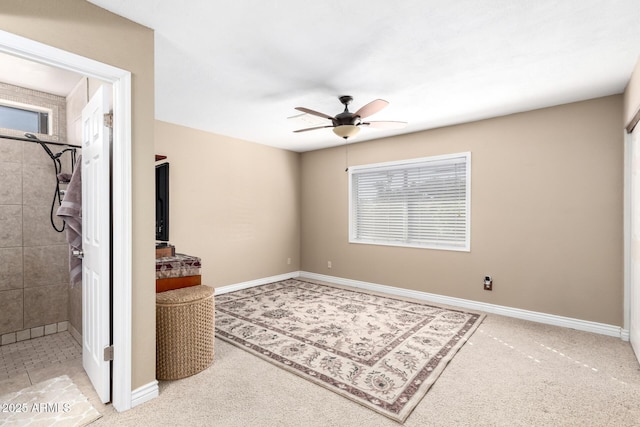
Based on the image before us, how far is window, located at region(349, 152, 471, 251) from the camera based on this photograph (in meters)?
4.33

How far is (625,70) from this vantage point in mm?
2684

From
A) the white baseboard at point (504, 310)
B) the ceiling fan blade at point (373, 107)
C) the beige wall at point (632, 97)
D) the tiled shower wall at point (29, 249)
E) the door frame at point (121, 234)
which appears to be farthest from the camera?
the white baseboard at point (504, 310)

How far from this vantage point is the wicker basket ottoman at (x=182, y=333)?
90.7 inches

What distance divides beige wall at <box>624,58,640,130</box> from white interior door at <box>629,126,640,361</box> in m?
0.16

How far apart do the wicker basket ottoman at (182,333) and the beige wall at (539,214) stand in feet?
10.4

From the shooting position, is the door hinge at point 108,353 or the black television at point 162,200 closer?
the door hinge at point 108,353

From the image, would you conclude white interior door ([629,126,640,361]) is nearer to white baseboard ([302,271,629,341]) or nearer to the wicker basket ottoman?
white baseboard ([302,271,629,341])

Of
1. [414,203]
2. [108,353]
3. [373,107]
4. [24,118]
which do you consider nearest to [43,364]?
[108,353]

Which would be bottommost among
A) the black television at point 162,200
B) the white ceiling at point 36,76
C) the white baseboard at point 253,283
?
the white baseboard at point 253,283

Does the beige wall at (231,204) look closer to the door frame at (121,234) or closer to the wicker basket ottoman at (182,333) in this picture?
the wicker basket ottoman at (182,333)

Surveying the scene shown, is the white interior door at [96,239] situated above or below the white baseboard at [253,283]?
above

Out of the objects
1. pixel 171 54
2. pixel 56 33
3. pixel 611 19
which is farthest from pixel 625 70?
pixel 56 33

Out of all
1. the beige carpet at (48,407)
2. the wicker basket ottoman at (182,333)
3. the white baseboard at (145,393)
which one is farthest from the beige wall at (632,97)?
the beige carpet at (48,407)

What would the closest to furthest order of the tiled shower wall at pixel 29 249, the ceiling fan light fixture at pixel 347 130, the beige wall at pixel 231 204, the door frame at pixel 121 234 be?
the door frame at pixel 121 234, the tiled shower wall at pixel 29 249, the ceiling fan light fixture at pixel 347 130, the beige wall at pixel 231 204
